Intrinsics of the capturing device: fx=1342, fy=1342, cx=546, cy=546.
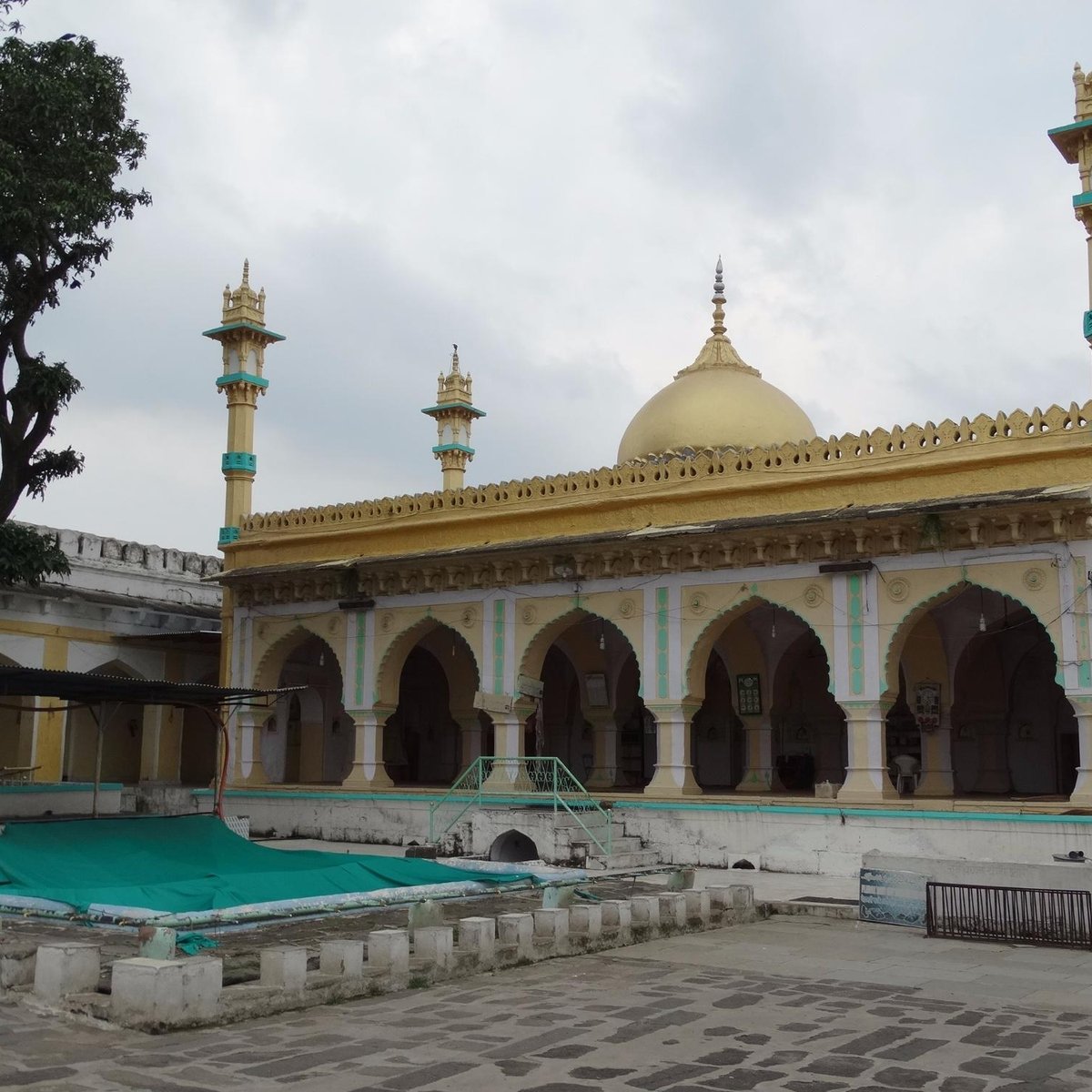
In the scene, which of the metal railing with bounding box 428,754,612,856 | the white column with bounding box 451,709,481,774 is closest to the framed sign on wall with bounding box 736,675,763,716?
the metal railing with bounding box 428,754,612,856

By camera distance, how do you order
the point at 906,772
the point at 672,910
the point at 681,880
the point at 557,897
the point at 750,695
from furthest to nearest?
the point at 750,695, the point at 906,772, the point at 681,880, the point at 672,910, the point at 557,897

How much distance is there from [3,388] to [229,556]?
5.32 meters

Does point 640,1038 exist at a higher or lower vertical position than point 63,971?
lower

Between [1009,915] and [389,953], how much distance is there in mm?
4909

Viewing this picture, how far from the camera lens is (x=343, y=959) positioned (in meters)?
7.44

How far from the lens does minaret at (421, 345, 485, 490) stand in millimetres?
25609

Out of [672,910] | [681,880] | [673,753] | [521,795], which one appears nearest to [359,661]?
[521,795]

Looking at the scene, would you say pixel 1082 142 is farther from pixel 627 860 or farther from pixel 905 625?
pixel 627 860

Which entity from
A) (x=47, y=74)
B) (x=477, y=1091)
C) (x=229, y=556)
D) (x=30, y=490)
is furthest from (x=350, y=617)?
(x=477, y=1091)

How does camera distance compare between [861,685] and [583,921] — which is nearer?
[583,921]

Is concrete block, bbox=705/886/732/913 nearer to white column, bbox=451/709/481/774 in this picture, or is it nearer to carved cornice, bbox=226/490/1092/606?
carved cornice, bbox=226/490/1092/606

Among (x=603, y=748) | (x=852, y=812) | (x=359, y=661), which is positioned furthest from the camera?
(x=603, y=748)

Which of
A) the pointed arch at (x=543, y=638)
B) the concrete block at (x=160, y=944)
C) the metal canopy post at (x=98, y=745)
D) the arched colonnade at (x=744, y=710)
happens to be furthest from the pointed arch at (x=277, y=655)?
the concrete block at (x=160, y=944)

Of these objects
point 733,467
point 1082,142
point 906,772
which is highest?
point 1082,142
